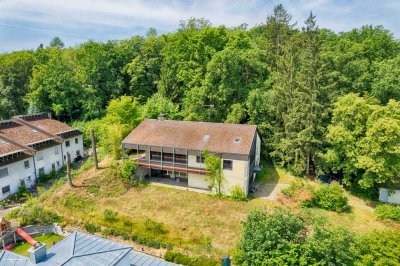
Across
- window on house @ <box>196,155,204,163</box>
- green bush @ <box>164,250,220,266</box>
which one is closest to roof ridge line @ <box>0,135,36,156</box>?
window on house @ <box>196,155,204,163</box>

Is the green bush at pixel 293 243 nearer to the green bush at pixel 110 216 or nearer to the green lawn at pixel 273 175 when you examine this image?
the green bush at pixel 110 216

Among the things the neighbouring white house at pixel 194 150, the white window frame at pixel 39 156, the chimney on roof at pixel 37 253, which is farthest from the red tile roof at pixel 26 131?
→ the chimney on roof at pixel 37 253

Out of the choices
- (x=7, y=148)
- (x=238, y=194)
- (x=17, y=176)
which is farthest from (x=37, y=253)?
(x=7, y=148)

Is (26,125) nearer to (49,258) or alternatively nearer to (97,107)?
(97,107)

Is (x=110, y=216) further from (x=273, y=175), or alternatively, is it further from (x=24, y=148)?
(x=273, y=175)

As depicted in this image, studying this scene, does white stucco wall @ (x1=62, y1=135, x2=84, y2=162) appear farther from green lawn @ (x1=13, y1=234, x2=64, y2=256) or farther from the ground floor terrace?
green lawn @ (x1=13, y1=234, x2=64, y2=256)

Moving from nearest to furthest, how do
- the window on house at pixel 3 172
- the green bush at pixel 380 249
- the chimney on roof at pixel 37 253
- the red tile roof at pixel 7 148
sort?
the chimney on roof at pixel 37 253 < the green bush at pixel 380 249 < the window on house at pixel 3 172 < the red tile roof at pixel 7 148

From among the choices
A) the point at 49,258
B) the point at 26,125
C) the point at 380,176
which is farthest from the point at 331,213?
the point at 26,125
